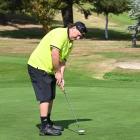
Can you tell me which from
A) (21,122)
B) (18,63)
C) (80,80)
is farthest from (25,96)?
(18,63)

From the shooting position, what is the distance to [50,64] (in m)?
8.94

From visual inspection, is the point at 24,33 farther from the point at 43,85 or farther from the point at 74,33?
the point at 74,33

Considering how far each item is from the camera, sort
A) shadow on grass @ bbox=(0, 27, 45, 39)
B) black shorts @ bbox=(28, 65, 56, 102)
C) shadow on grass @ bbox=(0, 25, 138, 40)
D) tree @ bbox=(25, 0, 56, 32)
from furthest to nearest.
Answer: shadow on grass @ bbox=(0, 25, 138, 40) < shadow on grass @ bbox=(0, 27, 45, 39) < tree @ bbox=(25, 0, 56, 32) < black shorts @ bbox=(28, 65, 56, 102)

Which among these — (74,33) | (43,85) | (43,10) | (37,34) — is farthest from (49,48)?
(37,34)

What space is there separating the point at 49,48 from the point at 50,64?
0.27 m

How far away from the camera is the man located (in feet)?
28.5

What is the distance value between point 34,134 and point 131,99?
15.2ft

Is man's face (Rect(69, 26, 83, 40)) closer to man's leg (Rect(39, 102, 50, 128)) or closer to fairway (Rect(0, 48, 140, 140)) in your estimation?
man's leg (Rect(39, 102, 50, 128))

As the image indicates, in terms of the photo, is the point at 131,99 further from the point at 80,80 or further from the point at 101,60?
the point at 101,60

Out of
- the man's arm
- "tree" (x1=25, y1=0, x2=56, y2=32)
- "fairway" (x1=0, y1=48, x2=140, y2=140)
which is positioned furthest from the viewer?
"tree" (x1=25, y1=0, x2=56, y2=32)

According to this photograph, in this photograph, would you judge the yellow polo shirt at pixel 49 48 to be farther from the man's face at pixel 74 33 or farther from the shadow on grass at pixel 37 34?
the shadow on grass at pixel 37 34

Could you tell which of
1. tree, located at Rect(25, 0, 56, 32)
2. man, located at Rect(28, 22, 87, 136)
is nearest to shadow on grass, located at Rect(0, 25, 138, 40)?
tree, located at Rect(25, 0, 56, 32)

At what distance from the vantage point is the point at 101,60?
88.8ft

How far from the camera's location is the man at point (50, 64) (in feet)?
28.5
